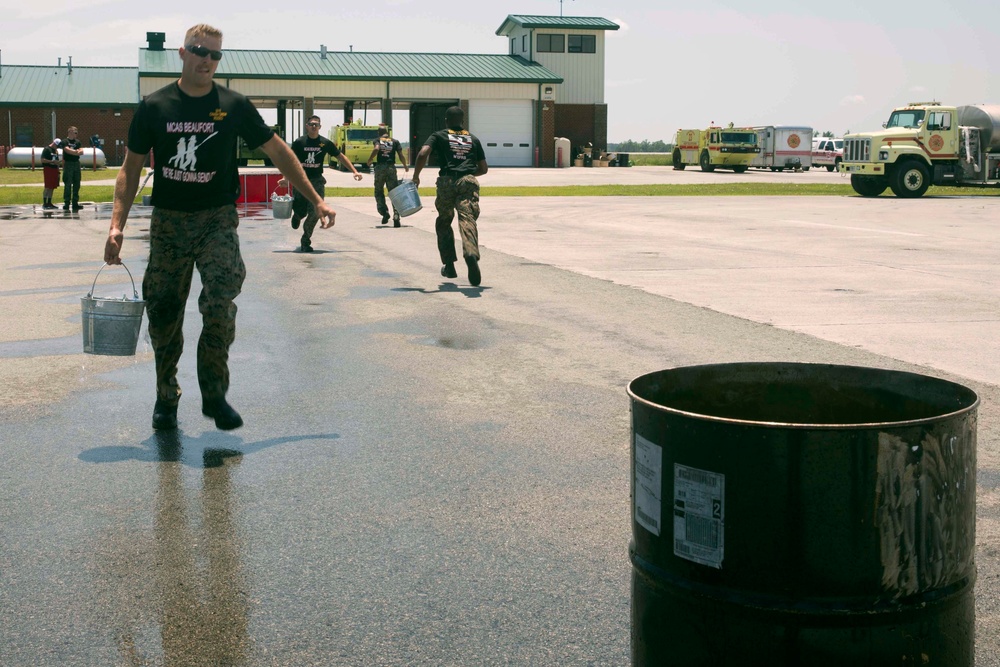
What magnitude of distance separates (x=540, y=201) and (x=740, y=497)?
30753 millimetres

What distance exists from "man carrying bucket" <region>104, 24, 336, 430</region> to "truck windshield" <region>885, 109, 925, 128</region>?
108ft

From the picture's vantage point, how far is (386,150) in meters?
22.6

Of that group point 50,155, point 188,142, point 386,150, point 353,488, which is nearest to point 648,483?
point 353,488

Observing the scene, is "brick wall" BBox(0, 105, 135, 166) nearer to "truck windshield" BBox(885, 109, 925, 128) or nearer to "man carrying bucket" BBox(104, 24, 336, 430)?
"truck windshield" BBox(885, 109, 925, 128)

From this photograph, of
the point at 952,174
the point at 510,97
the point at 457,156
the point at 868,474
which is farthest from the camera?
the point at 510,97

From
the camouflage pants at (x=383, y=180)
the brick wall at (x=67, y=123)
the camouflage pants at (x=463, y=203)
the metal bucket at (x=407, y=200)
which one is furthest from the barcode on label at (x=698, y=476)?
the brick wall at (x=67, y=123)

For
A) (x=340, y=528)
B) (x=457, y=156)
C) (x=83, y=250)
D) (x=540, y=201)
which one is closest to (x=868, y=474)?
(x=340, y=528)

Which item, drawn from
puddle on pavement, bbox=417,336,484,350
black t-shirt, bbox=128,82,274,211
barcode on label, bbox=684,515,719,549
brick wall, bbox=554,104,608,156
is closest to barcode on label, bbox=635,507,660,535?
barcode on label, bbox=684,515,719,549

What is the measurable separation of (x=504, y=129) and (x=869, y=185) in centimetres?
4180

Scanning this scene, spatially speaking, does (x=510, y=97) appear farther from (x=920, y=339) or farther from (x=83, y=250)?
(x=920, y=339)

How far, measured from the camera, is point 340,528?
4.83m

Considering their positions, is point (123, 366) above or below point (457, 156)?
below

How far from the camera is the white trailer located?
211 ft

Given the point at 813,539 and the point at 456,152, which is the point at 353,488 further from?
the point at 456,152
